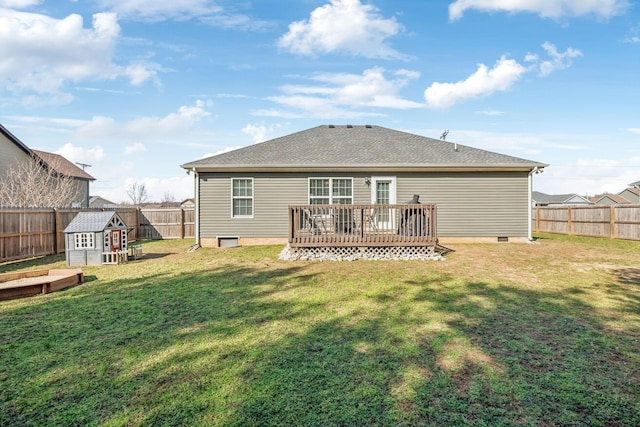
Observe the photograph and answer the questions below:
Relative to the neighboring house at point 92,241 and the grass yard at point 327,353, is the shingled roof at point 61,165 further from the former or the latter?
the grass yard at point 327,353

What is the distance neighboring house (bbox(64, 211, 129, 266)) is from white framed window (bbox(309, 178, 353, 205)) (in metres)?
5.98

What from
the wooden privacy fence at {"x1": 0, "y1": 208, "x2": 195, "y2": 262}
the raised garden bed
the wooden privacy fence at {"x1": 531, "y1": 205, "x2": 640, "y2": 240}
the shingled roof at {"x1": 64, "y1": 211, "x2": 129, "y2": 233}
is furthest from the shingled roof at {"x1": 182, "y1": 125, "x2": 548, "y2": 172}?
the raised garden bed

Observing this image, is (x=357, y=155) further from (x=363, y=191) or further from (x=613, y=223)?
(x=613, y=223)

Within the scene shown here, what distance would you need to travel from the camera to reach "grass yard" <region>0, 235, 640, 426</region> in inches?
90.5

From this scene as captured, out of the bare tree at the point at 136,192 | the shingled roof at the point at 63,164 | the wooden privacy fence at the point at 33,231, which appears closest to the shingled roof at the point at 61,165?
the shingled roof at the point at 63,164

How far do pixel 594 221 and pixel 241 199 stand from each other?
48.7 feet

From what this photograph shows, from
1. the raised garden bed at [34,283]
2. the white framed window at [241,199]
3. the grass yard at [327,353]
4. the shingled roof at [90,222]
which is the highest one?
the white framed window at [241,199]

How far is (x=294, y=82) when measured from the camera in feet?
53.4

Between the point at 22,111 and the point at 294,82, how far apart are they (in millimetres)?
14968

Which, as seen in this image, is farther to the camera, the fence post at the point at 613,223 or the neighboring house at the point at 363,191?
the fence post at the point at 613,223

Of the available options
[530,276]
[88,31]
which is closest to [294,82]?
[88,31]

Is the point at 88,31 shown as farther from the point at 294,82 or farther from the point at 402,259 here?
the point at 402,259

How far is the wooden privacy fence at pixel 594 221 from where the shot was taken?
13.0 m

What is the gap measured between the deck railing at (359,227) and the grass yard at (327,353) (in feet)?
8.15
